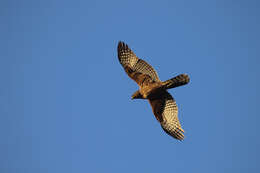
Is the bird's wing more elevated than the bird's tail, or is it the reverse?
the bird's wing

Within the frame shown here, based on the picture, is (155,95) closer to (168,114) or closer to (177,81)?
(168,114)

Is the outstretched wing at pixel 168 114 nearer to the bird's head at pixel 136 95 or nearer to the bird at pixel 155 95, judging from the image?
the bird at pixel 155 95

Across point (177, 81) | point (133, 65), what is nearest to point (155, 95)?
point (177, 81)

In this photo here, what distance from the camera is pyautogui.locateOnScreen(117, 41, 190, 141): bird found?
34.4 feet

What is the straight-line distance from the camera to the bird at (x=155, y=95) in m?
10.5

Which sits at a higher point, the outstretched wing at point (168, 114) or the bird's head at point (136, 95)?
the bird's head at point (136, 95)

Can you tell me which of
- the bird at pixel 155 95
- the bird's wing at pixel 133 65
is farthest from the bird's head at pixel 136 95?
the bird's wing at pixel 133 65

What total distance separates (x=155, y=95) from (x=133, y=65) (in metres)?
1.43

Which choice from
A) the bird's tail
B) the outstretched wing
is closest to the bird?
the outstretched wing

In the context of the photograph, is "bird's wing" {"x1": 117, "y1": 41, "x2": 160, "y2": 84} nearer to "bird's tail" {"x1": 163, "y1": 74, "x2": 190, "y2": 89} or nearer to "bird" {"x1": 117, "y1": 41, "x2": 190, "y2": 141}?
"bird" {"x1": 117, "y1": 41, "x2": 190, "y2": 141}

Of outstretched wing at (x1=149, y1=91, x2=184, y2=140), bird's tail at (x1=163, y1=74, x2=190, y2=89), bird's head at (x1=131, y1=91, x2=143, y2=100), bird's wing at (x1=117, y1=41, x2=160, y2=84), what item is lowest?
outstretched wing at (x1=149, y1=91, x2=184, y2=140)

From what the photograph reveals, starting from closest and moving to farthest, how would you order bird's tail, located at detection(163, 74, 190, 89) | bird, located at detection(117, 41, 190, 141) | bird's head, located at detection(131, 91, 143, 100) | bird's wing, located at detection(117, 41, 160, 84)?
1. bird's tail, located at detection(163, 74, 190, 89)
2. bird, located at detection(117, 41, 190, 141)
3. bird's head, located at detection(131, 91, 143, 100)
4. bird's wing, located at detection(117, 41, 160, 84)

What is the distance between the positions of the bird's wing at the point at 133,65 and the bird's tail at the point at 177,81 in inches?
27.2

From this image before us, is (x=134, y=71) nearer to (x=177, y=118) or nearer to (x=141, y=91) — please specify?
(x=141, y=91)
